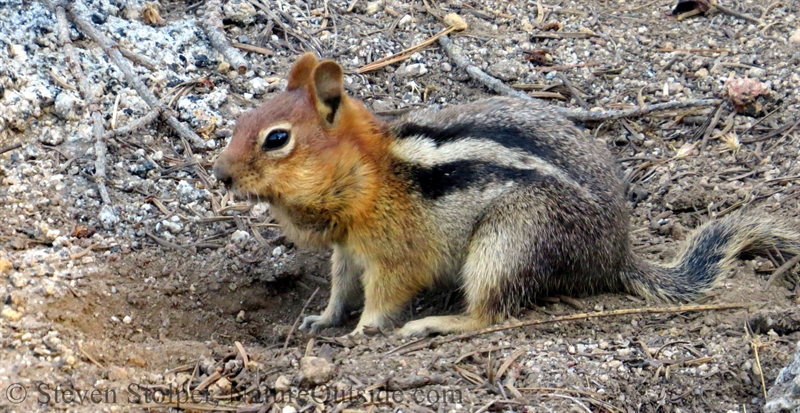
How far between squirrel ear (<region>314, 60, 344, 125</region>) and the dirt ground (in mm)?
1236

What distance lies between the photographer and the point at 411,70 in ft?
21.7

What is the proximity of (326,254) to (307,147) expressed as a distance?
4.98ft

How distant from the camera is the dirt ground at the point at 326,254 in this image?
360 cm

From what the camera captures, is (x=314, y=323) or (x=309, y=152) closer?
(x=309, y=152)

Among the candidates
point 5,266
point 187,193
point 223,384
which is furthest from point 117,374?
point 187,193

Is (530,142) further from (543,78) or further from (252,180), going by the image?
(543,78)

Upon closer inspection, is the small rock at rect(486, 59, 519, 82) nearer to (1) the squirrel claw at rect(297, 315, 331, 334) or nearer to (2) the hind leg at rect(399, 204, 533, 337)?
(2) the hind leg at rect(399, 204, 533, 337)

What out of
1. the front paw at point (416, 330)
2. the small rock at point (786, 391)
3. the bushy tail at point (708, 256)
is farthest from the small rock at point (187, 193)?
the small rock at point (786, 391)

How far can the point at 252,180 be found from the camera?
413 centimetres

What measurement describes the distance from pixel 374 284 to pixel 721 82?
3503mm

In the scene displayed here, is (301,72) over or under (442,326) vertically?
over

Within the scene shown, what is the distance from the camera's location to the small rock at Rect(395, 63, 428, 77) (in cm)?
661

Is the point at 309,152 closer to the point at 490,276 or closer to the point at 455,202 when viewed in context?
the point at 455,202

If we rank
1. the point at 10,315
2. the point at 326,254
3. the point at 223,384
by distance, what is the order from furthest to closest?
1. the point at 326,254
2. the point at 10,315
3. the point at 223,384
